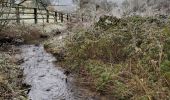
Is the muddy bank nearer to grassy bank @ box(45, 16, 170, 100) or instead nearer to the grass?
the grass

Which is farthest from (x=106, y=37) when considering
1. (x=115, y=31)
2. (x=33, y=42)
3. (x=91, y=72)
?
(x=33, y=42)

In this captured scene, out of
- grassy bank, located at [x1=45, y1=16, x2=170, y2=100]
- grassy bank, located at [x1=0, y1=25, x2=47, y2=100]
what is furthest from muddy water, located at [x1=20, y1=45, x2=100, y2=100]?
grassy bank, located at [x1=45, y1=16, x2=170, y2=100]

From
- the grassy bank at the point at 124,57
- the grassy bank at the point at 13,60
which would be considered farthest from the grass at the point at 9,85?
the grassy bank at the point at 124,57

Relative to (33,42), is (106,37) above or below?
above

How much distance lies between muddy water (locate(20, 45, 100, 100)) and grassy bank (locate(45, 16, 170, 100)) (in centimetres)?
48

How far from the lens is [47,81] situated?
9.71 m

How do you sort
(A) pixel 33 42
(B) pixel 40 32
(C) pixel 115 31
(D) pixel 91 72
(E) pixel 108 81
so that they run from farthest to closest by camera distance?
(B) pixel 40 32, (A) pixel 33 42, (C) pixel 115 31, (D) pixel 91 72, (E) pixel 108 81

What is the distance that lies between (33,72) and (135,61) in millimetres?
3162

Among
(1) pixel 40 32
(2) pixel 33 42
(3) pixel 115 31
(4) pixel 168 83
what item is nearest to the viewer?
(4) pixel 168 83

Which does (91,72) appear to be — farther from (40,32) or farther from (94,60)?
(40,32)

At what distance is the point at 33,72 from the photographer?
10586 mm

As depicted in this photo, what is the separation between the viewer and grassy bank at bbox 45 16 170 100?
7828 mm

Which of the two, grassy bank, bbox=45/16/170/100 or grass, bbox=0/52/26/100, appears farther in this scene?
grassy bank, bbox=45/16/170/100

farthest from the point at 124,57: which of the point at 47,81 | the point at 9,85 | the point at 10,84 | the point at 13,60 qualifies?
the point at 9,85
